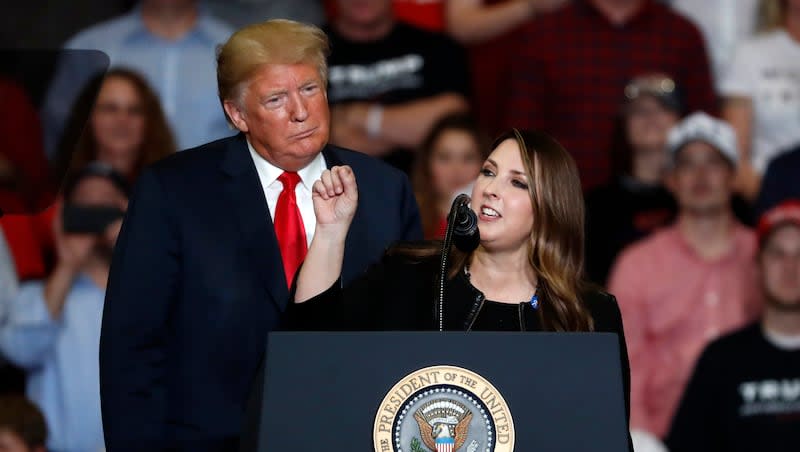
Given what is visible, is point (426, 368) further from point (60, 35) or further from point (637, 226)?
point (637, 226)

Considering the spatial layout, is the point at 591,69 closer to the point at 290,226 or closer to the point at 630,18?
the point at 630,18

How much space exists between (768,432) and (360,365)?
→ 2.83 meters

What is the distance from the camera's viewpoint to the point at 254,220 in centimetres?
258

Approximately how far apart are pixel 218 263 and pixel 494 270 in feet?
1.65

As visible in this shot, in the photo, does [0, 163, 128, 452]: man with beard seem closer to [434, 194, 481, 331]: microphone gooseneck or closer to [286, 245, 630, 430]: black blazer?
[286, 245, 630, 430]: black blazer

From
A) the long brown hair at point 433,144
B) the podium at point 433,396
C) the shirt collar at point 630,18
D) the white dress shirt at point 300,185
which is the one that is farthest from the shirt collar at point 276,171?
the shirt collar at point 630,18

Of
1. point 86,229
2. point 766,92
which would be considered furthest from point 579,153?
point 86,229

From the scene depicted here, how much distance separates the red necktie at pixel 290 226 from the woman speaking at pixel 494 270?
0.12 metres

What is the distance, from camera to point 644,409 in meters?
4.83

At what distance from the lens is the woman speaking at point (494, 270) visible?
8.04 feet

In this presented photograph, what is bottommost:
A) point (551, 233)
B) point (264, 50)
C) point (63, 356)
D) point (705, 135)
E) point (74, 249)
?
point (63, 356)

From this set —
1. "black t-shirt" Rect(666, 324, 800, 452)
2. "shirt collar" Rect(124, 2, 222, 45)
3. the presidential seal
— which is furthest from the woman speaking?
"shirt collar" Rect(124, 2, 222, 45)

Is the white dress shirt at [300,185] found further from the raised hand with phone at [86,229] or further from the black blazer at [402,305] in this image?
the raised hand with phone at [86,229]

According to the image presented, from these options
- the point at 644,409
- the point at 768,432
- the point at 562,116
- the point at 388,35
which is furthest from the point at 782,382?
the point at 388,35
